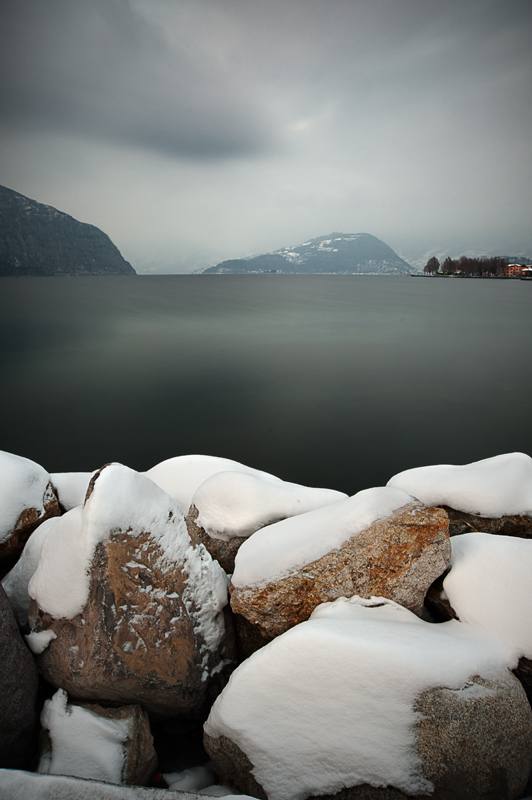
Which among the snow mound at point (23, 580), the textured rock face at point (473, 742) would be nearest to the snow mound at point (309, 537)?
the textured rock face at point (473, 742)

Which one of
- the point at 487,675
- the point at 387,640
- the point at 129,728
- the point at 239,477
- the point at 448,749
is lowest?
the point at 129,728

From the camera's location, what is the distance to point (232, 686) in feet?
10.0

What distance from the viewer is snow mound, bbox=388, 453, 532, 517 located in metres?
4.89

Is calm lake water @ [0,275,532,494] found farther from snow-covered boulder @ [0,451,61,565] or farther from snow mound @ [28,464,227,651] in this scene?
snow mound @ [28,464,227,651]

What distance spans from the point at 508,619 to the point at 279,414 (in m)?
11.3

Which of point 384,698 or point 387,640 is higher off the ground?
point 387,640

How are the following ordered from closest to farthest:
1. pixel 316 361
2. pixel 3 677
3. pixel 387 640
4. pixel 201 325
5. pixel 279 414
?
pixel 387 640 → pixel 3 677 → pixel 279 414 → pixel 316 361 → pixel 201 325

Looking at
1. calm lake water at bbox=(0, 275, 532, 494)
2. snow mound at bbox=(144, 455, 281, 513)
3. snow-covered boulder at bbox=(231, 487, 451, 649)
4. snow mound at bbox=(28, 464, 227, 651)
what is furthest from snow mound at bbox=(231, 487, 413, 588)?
calm lake water at bbox=(0, 275, 532, 494)

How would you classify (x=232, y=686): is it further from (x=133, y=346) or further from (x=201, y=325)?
(x=201, y=325)

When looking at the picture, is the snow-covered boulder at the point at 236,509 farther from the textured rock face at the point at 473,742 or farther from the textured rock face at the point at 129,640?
the textured rock face at the point at 473,742

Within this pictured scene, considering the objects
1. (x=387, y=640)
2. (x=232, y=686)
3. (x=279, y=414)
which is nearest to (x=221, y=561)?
(x=232, y=686)

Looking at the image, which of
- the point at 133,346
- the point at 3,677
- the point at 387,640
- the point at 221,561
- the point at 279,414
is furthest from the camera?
the point at 133,346

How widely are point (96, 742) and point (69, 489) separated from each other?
3.71 meters

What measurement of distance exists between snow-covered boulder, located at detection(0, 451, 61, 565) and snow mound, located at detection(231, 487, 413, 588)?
10.0ft
